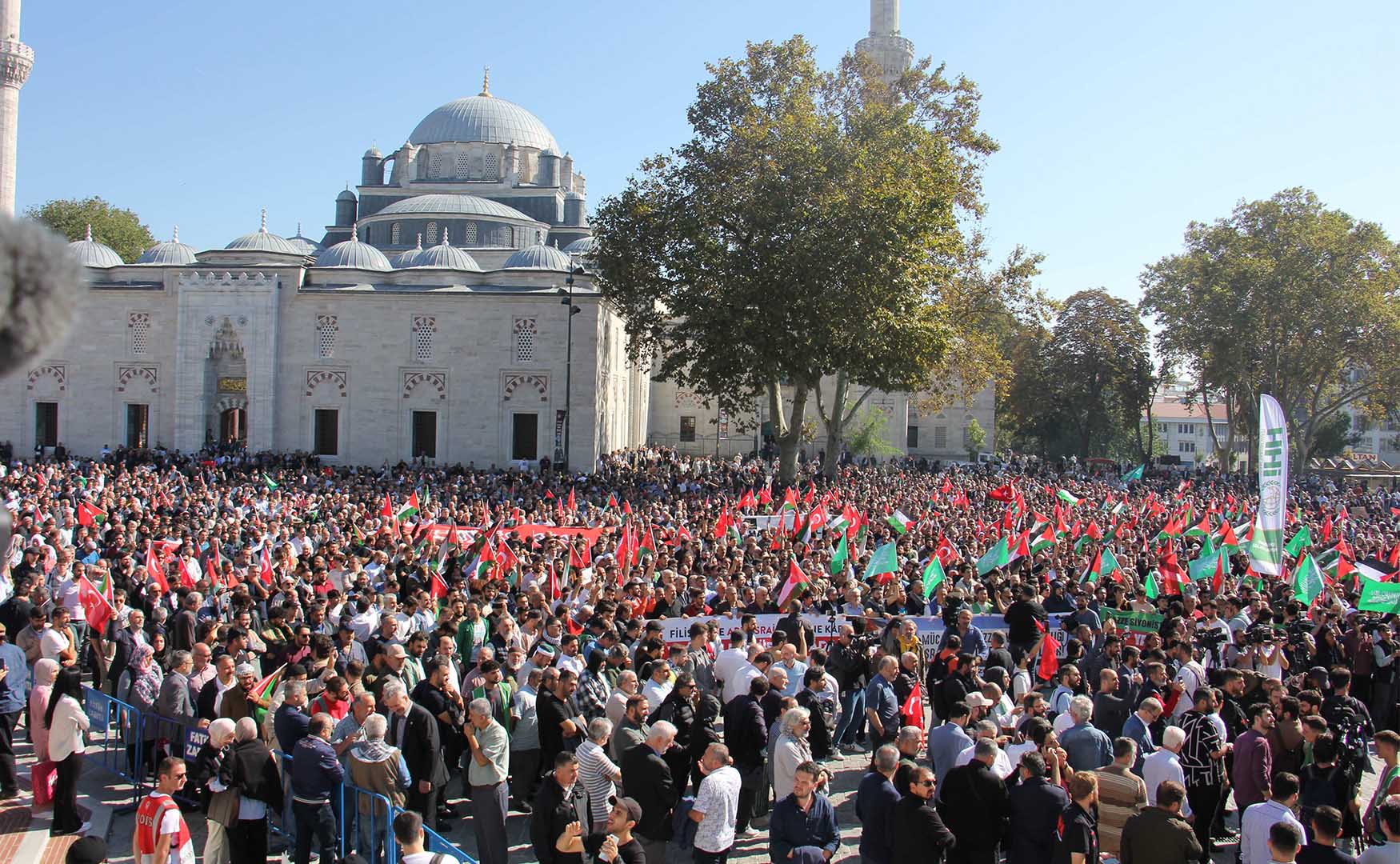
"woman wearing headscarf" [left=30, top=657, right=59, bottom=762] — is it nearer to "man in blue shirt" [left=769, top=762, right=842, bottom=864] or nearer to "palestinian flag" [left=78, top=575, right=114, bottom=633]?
"palestinian flag" [left=78, top=575, right=114, bottom=633]

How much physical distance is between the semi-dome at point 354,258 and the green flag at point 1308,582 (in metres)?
34.5

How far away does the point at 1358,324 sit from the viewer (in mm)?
44812

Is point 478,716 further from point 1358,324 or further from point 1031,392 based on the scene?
point 1031,392

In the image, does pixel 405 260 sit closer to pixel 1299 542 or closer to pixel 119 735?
pixel 1299 542

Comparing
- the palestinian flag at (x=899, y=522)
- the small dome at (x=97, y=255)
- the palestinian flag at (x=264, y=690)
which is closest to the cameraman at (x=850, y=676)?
the palestinian flag at (x=264, y=690)

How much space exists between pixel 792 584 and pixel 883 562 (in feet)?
8.15

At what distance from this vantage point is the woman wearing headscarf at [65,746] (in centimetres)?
769

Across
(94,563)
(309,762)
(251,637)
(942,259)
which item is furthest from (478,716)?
(942,259)

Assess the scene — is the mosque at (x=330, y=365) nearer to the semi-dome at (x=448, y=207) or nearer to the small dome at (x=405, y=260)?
the small dome at (x=405, y=260)

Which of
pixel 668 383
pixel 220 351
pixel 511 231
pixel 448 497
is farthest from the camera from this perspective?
pixel 668 383

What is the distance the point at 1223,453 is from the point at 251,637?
5039 centimetres

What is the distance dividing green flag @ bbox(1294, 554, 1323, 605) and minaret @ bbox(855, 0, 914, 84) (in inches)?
1578

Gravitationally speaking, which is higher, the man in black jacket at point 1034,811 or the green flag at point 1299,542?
the green flag at point 1299,542

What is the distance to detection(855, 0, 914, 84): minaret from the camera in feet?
165
